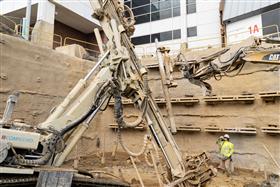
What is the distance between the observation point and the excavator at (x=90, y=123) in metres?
3.65

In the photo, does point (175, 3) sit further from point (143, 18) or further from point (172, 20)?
point (143, 18)

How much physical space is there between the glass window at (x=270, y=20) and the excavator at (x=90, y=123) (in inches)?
519

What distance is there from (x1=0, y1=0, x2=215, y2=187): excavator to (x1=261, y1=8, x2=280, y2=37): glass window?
1318 centimetres

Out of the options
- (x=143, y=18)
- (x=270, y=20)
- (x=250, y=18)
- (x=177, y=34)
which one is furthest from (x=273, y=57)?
(x=143, y=18)

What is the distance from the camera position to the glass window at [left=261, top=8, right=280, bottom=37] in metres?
16.4

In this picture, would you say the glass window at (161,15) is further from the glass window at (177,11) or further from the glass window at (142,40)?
the glass window at (142,40)

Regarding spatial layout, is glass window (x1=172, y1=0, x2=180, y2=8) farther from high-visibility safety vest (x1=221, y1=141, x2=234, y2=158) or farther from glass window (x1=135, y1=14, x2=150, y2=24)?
high-visibility safety vest (x1=221, y1=141, x2=234, y2=158)

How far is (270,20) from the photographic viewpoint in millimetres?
16844

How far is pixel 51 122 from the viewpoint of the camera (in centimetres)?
426

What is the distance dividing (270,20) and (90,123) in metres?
15.8

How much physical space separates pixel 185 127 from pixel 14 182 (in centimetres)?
869

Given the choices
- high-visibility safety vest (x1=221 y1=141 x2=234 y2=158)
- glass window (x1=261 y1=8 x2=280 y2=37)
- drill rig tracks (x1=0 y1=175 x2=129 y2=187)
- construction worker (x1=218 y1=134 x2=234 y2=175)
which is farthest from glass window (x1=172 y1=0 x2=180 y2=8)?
drill rig tracks (x1=0 y1=175 x2=129 y2=187)

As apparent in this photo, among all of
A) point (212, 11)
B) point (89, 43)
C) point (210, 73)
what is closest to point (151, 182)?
point (210, 73)

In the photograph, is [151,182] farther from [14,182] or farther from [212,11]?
[212,11]
